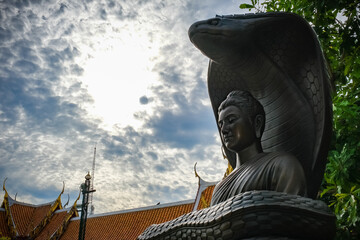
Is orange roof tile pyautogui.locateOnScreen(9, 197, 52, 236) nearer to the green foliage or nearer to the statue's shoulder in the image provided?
the green foliage

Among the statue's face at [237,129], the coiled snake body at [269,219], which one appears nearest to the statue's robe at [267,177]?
the statue's face at [237,129]

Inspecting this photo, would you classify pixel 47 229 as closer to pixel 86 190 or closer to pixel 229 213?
pixel 86 190

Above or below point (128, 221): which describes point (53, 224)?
above

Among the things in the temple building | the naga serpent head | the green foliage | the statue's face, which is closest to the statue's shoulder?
the statue's face

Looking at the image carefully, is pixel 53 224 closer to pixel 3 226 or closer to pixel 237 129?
pixel 3 226

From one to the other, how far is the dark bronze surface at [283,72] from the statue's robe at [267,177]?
288mm

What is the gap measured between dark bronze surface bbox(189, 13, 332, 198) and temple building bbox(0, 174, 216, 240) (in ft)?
39.4

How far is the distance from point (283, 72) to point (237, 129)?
64cm

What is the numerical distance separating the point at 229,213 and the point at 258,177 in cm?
54

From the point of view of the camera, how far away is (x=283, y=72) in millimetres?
3012

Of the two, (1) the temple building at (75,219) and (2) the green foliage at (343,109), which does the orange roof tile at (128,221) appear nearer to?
(1) the temple building at (75,219)

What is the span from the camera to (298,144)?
2.88 meters

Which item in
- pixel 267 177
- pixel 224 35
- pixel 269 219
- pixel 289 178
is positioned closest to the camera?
pixel 269 219

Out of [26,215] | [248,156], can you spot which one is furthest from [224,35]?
[26,215]
